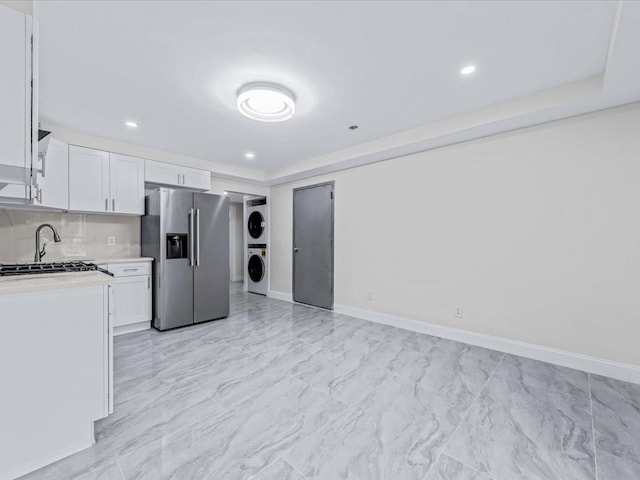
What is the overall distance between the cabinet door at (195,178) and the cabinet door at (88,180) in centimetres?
93

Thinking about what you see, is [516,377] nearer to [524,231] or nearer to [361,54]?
[524,231]

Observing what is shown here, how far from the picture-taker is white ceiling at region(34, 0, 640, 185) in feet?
5.13

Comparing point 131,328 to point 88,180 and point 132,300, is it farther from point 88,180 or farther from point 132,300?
point 88,180

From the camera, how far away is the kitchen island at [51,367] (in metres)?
1.30

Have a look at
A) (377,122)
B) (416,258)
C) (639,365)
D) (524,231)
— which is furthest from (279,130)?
(639,365)

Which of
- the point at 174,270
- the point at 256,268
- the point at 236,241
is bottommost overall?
the point at 256,268

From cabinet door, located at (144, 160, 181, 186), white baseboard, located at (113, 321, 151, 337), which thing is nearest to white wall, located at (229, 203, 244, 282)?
cabinet door, located at (144, 160, 181, 186)

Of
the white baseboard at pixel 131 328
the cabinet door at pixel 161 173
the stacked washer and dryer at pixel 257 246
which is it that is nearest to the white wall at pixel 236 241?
the stacked washer and dryer at pixel 257 246

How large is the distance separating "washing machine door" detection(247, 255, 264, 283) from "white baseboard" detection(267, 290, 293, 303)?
40 cm

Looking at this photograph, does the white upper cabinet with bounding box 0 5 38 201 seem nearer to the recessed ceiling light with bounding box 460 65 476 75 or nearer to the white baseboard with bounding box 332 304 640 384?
the recessed ceiling light with bounding box 460 65 476 75

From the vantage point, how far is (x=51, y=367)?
4.63 ft

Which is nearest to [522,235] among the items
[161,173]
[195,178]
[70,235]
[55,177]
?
[195,178]

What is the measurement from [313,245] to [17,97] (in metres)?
3.76

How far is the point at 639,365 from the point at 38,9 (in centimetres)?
495
